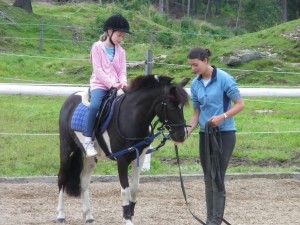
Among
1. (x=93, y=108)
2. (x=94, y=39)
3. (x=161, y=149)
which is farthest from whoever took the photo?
(x=94, y=39)

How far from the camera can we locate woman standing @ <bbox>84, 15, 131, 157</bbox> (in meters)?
7.00

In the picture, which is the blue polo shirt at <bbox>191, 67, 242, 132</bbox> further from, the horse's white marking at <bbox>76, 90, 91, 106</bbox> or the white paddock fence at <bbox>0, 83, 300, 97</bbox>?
the white paddock fence at <bbox>0, 83, 300, 97</bbox>

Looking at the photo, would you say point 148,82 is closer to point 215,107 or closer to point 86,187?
point 215,107

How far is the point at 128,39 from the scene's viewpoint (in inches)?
1221

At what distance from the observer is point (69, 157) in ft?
25.0

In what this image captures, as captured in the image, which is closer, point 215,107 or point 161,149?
point 215,107

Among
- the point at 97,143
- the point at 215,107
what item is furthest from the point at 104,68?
the point at 215,107

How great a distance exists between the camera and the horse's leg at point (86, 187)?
7367 millimetres

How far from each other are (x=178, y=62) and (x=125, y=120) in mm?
15366

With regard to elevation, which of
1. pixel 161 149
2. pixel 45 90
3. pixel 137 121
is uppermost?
pixel 137 121

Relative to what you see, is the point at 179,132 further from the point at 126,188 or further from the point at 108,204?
the point at 108,204

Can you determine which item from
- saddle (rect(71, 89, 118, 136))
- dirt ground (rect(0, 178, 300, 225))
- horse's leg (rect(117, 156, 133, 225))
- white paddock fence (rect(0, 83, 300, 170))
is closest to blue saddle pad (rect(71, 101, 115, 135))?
saddle (rect(71, 89, 118, 136))

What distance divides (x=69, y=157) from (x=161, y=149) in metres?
3.80

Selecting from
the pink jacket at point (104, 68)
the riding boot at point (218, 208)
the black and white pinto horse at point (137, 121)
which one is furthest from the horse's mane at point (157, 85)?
the riding boot at point (218, 208)
